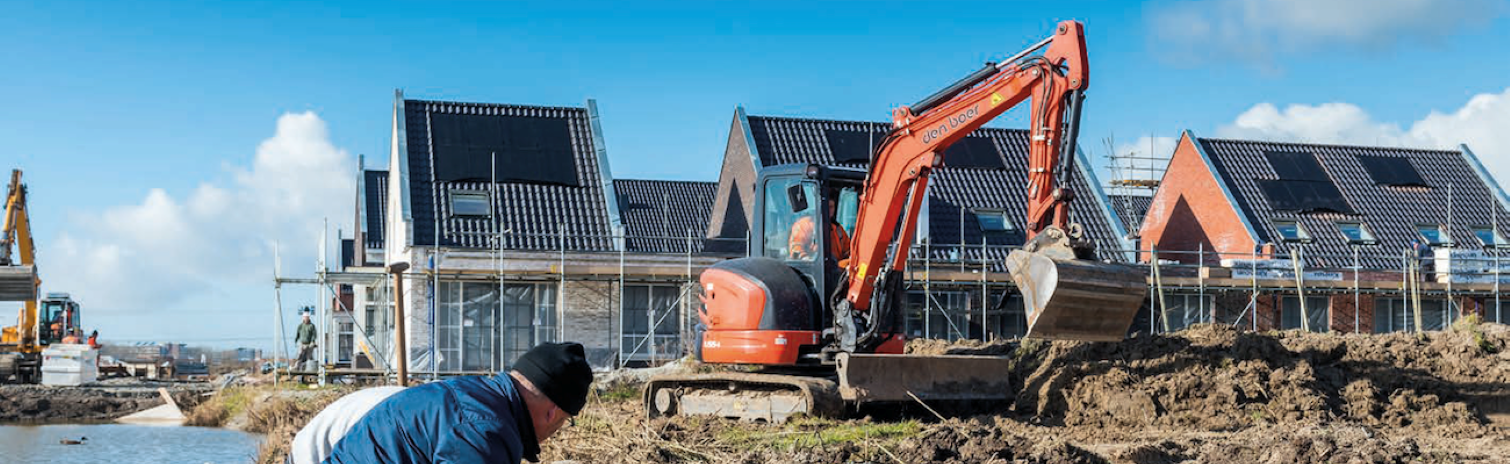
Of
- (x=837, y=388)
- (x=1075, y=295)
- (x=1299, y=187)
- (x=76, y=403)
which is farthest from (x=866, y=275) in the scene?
(x=1299, y=187)

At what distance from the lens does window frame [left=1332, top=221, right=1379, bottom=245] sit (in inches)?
1149

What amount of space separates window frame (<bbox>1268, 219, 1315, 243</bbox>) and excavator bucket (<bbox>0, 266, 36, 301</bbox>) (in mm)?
23564

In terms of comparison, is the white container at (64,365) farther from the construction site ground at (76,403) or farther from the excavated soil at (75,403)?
the excavated soil at (75,403)

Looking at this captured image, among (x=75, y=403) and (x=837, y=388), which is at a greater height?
(x=837, y=388)

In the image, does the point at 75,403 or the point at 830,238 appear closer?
the point at 830,238

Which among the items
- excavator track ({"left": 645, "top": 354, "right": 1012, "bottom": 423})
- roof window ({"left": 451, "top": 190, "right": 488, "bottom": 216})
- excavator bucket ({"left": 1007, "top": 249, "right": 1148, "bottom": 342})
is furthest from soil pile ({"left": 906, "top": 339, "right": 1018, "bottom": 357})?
roof window ({"left": 451, "top": 190, "right": 488, "bottom": 216})

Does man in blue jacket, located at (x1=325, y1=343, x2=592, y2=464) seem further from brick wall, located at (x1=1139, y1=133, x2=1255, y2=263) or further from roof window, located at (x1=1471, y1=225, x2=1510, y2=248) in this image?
roof window, located at (x1=1471, y1=225, x2=1510, y2=248)

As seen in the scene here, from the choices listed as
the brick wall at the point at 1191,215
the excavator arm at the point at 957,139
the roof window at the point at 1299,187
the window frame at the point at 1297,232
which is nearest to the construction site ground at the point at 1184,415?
the excavator arm at the point at 957,139

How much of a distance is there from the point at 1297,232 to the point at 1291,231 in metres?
0.11

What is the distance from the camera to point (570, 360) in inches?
158

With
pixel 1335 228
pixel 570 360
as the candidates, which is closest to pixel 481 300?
pixel 1335 228

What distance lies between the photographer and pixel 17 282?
93.9 feet

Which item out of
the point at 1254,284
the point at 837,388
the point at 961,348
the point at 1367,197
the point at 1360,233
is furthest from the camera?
the point at 1367,197

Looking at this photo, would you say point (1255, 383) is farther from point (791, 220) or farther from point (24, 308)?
point (24, 308)
